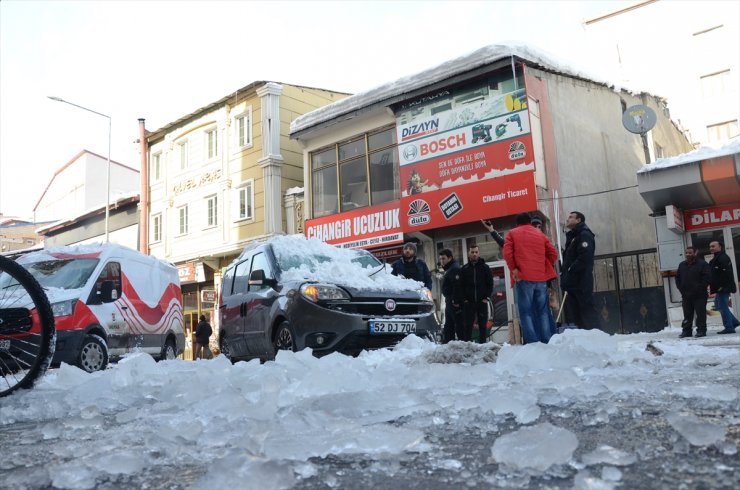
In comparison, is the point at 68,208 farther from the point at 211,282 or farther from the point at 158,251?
the point at 211,282

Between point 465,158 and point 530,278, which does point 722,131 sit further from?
point 530,278

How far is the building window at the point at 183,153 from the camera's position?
2591 centimetres

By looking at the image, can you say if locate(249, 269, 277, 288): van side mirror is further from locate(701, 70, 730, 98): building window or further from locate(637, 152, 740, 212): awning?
locate(701, 70, 730, 98): building window

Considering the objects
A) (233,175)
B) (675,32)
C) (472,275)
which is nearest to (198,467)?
(472,275)

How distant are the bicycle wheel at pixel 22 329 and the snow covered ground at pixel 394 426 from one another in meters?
0.17

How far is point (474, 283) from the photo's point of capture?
A: 854 cm

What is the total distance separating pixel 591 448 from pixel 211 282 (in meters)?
23.9

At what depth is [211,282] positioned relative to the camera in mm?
24672

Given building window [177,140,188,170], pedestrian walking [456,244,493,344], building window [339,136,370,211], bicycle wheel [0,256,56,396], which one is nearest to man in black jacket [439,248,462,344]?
pedestrian walking [456,244,493,344]

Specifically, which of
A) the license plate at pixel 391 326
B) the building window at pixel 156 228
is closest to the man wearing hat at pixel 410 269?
the license plate at pixel 391 326

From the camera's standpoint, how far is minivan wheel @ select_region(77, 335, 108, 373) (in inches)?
297

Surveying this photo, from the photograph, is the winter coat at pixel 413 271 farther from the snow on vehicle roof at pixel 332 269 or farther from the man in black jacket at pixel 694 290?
the man in black jacket at pixel 694 290

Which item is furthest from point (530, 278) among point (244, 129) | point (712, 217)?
point (244, 129)

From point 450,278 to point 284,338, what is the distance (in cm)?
345
